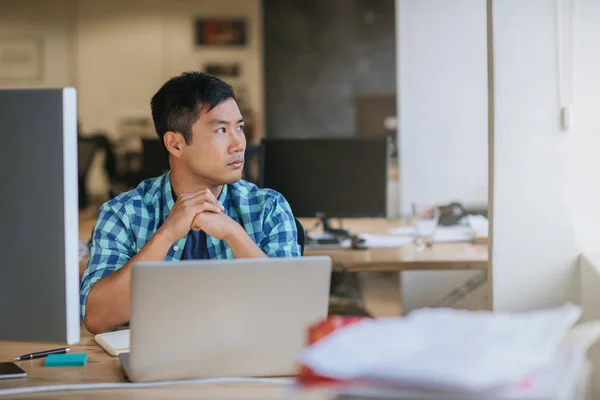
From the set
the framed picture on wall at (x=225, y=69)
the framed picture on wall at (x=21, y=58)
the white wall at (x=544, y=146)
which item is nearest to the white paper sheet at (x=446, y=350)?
the white wall at (x=544, y=146)

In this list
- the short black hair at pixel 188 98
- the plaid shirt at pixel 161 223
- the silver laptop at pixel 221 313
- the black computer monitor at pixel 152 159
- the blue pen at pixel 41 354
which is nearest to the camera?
the silver laptop at pixel 221 313

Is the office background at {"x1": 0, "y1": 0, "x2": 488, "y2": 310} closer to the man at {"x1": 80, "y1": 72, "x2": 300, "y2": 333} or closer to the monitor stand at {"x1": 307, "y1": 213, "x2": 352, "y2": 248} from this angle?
the monitor stand at {"x1": 307, "y1": 213, "x2": 352, "y2": 248}

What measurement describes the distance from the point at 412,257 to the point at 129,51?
8408 millimetres

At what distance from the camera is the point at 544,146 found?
2049 mm

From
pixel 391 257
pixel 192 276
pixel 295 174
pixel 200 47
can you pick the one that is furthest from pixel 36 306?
pixel 200 47

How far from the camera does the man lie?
7.18ft

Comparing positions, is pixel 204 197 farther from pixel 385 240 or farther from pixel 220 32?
pixel 220 32

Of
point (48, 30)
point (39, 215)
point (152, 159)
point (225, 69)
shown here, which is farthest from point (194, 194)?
point (48, 30)

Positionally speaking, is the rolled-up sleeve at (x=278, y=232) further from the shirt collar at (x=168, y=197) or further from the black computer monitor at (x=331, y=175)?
the black computer monitor at (x=331, y=175)

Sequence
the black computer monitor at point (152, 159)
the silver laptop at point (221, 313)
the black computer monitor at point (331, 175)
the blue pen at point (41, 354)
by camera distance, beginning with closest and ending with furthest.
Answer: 1. the silver laptop at point (221, 313)
2. the blue pen at point (41, 354)
3. the black computer monitor at point (331, 175)
4. the black computer monitor at point (152, 159)

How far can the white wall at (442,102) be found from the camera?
4.65m

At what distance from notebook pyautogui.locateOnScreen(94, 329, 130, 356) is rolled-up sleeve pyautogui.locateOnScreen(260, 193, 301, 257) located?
0.50m

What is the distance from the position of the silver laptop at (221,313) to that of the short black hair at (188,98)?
3.17 ft

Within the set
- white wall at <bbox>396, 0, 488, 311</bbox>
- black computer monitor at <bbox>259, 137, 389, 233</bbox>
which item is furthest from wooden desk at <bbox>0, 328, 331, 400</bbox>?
white wall at <bbox>396, 0, 488, 311</bbox>
